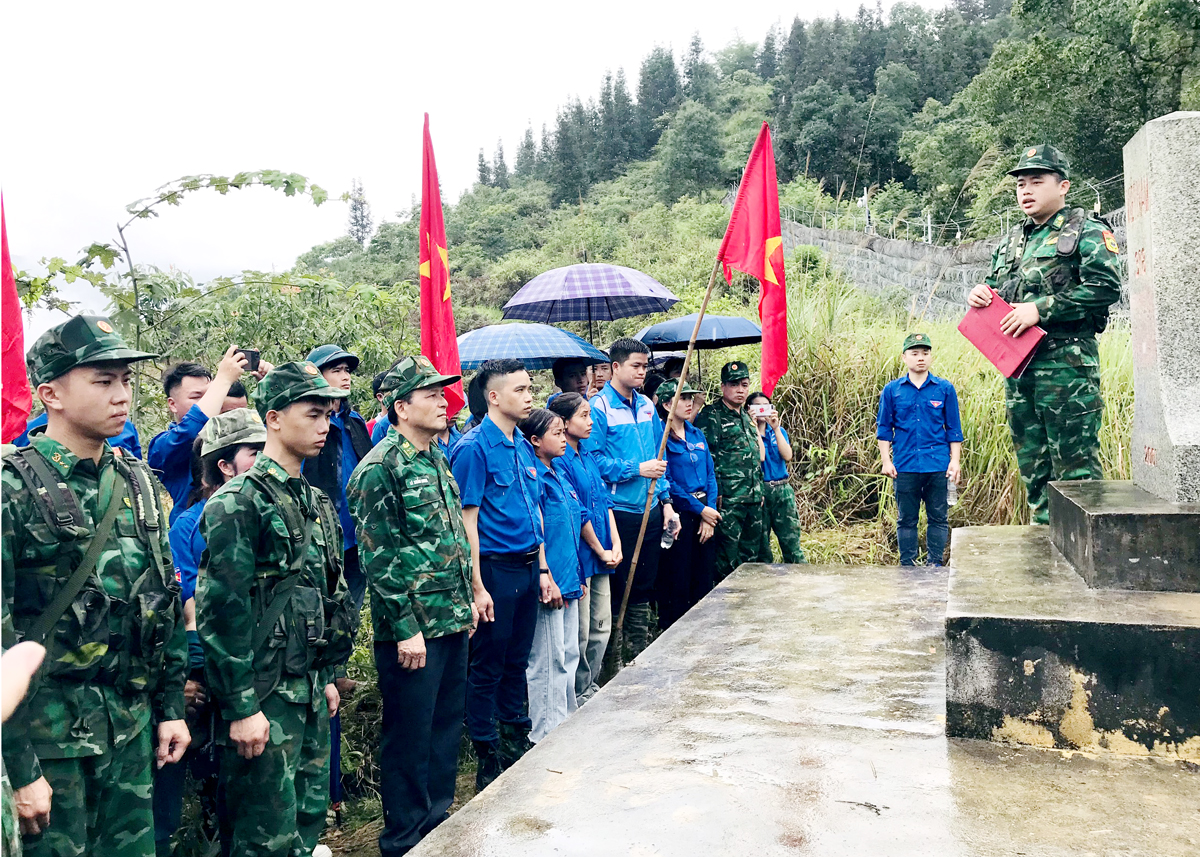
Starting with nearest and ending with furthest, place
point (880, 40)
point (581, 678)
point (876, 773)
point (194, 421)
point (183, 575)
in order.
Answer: point (876, 773)
point (183, 575)
point (194, 421)
point (581, 678)
point (880, 40)

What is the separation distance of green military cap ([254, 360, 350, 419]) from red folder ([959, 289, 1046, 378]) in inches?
108

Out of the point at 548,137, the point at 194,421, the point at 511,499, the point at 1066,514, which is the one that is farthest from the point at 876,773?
the point at 548,137

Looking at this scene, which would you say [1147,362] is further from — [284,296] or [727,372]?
[284,296]

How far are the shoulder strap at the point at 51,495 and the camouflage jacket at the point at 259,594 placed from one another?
394 mm

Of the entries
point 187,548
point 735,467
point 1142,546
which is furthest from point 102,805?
point 735,467

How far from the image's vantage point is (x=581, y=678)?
4.84 meters

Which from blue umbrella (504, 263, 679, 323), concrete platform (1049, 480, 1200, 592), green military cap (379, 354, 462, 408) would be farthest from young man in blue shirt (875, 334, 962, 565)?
green military cap (379, 354, 462, 408)

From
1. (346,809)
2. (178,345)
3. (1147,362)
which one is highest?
(178,345)

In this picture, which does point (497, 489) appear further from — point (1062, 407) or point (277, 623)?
point (1062, 407)

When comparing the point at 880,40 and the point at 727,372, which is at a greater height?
the point at 880,40

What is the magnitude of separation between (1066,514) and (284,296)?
4869 millimetres

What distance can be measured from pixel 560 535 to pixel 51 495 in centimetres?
234

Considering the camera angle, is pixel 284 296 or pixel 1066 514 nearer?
pixel 1066 514

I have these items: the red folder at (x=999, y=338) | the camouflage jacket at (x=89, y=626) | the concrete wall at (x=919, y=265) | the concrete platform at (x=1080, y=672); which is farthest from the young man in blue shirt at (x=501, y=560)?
the concrete wall at (x=919, y=265)
